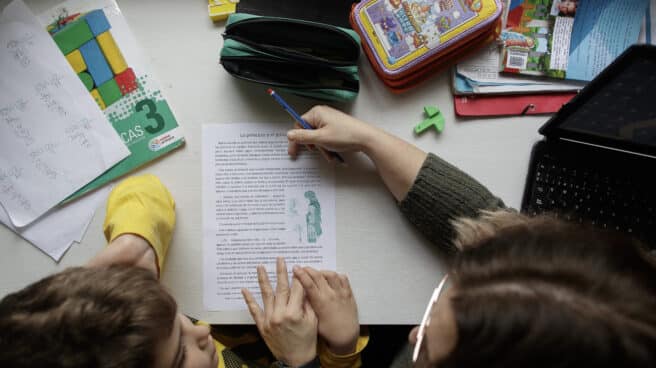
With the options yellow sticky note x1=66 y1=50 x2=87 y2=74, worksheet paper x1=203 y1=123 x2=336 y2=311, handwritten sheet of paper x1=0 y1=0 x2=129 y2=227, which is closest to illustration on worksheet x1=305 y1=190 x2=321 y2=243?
worksheet paper x1=203 y1=123 x2=336 y2=311

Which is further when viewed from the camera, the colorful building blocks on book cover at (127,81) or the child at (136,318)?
the colorful building blocks on book cover at (127,81)

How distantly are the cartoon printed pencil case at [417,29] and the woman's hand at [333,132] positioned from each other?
0.33 ft

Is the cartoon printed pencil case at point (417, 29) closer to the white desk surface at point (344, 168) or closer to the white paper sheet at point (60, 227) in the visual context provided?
the white desk surface at point (344, 168)

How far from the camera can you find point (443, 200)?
0.70 meters

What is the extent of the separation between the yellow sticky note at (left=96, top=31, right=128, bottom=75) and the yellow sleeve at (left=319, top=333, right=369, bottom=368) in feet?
1.94

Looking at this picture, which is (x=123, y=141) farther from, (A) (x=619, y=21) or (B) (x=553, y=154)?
(A) (x=619, y=21)

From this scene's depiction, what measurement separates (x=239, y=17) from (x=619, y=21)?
633 millimetres

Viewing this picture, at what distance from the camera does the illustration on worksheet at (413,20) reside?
71cm

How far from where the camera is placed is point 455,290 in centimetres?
53

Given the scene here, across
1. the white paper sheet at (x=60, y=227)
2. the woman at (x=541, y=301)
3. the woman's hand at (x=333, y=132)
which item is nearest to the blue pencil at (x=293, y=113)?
the woman's hand at (x=333, y=132)

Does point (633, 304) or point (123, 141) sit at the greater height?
point (123, 141)

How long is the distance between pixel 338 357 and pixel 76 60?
2.22 feet

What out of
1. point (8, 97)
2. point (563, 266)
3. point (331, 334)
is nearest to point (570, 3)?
point (563, 266)

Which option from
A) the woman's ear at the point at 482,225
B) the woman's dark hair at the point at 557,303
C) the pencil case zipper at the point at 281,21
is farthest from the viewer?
the pencil case zipper at the point at 281,21
